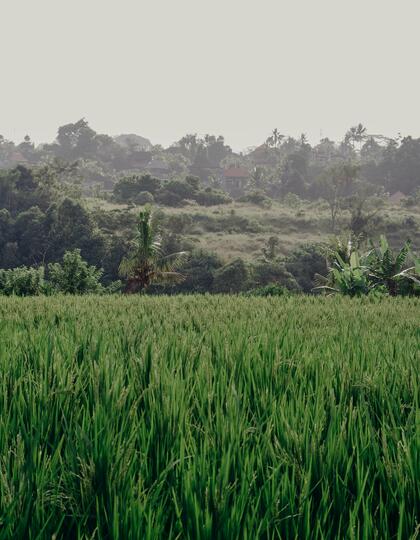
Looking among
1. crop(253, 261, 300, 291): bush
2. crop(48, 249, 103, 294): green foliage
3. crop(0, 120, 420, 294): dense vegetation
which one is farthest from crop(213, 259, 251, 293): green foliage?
crop(48, 249, 103, 294): green foliage

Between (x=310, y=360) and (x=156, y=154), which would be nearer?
(x=310, y=360)

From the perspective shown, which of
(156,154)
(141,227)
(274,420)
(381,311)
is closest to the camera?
(274,420)

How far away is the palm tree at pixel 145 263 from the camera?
23.6m

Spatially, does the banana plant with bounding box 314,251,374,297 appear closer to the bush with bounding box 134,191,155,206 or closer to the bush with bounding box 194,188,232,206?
the bush with bounding box 134,191,155,206

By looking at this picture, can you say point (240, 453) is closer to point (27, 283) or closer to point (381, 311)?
point (381, 311)

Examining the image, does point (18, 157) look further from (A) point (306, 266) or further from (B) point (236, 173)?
(A) point (306, 266)

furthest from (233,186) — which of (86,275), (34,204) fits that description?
(86,275)

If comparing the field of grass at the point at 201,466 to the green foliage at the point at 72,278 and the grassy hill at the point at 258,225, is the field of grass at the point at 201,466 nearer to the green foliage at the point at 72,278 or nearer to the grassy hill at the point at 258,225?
the green foliage at the point at 72,278

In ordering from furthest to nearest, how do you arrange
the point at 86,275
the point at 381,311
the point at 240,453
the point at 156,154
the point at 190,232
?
the point at 156,154 → the point at 190,232 → the point at 86,275 → the point at 381,311 → the point at 240,453

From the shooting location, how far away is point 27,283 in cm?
2444

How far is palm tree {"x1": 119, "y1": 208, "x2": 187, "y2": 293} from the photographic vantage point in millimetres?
23609

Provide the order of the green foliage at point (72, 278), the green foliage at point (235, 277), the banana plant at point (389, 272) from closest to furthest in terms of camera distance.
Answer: the banana plant at point (389, 272)
the green foliage at point (72, 278)
the green foliage at point (235, 277)

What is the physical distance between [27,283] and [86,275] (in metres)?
2.44

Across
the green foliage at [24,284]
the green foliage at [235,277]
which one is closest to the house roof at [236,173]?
the green foliage at [235,277]
